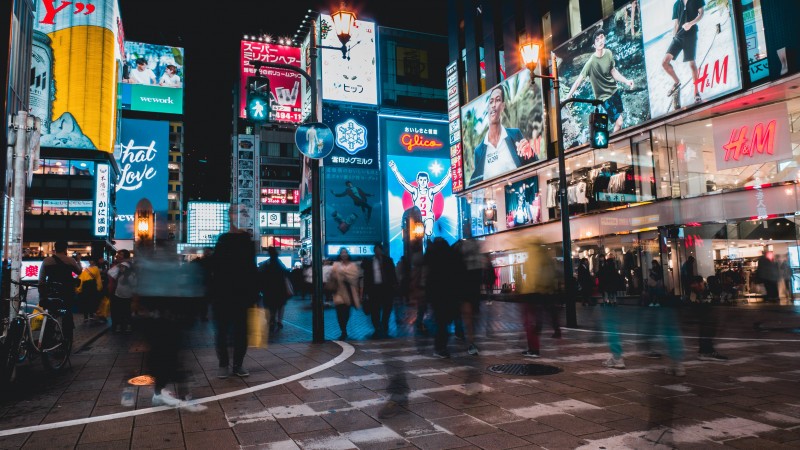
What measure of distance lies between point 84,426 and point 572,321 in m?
9.45

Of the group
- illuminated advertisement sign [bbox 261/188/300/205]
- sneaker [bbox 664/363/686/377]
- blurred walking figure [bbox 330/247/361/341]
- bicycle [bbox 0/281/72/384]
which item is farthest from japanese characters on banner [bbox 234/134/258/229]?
sneaker [bbox 664/363/686/377]

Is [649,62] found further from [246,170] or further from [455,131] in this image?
[246,170]

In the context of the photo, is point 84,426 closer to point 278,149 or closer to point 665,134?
point 665,134

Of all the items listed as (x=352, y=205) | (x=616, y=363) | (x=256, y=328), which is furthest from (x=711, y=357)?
(x=352, y=205)

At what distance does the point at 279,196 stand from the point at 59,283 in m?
74.0

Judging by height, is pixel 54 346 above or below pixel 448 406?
above

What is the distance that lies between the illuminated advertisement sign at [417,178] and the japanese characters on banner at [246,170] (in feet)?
102

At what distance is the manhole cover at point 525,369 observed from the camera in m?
5.99

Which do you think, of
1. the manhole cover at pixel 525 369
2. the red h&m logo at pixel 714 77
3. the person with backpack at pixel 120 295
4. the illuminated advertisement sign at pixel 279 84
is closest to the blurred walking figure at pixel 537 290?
the manhole cover at pixel 525 369

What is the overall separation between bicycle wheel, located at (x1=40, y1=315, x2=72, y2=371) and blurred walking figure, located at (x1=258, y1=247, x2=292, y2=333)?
2761 mm

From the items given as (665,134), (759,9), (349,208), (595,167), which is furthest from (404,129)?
(759,9)

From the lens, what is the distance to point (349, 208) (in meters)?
40.5

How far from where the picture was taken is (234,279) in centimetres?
568

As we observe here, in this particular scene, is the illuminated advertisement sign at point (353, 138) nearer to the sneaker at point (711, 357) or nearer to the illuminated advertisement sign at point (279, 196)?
the sneaker at point (711, 357)
